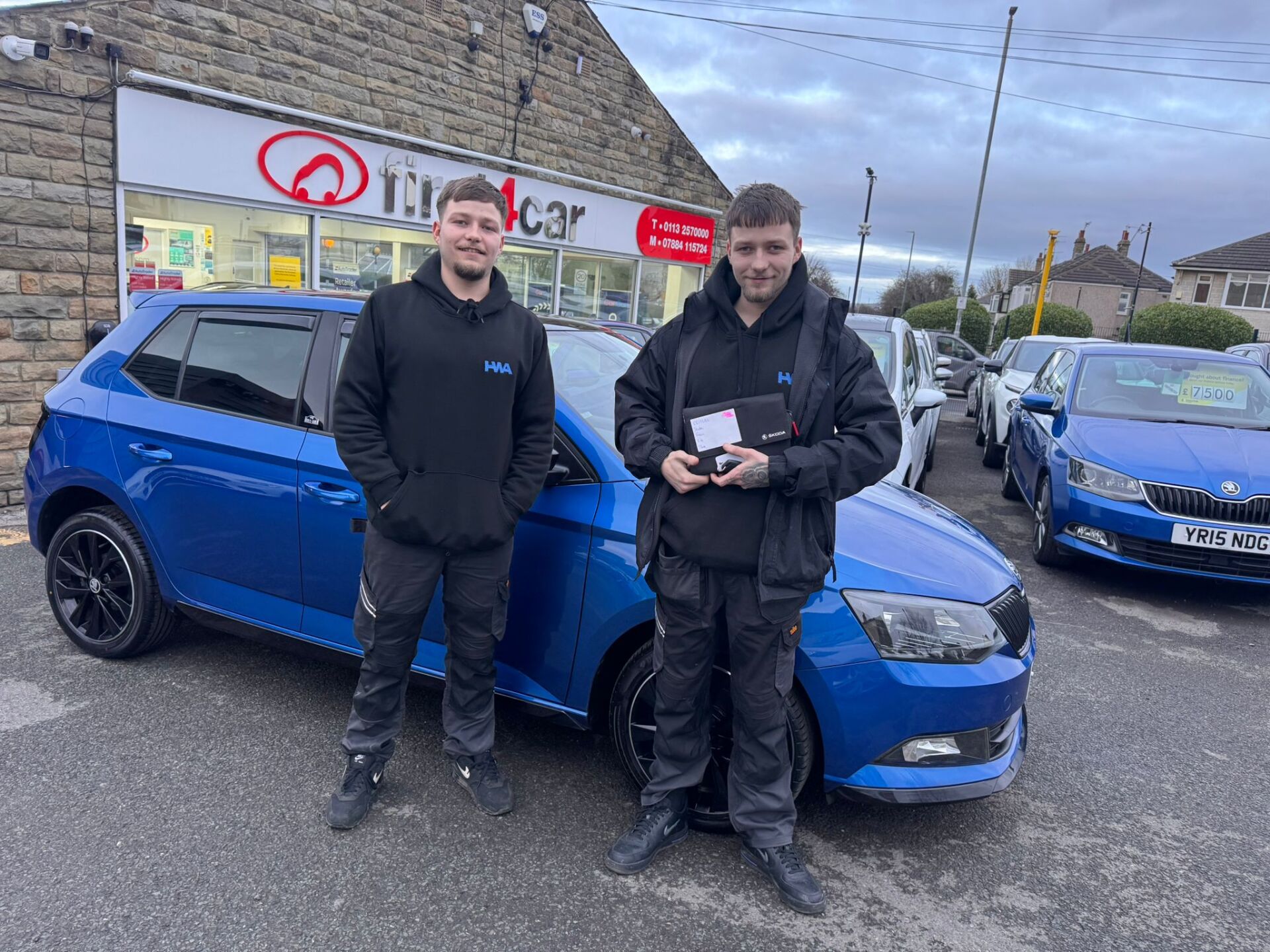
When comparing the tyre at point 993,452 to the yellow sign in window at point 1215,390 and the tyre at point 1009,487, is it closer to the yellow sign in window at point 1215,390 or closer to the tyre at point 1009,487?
the tyre at point 1009,487

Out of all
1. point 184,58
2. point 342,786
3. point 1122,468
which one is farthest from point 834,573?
point 184,58

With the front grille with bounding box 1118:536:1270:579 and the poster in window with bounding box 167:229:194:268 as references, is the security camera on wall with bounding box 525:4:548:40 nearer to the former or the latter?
the poster in window with bounding box 167:229:194:268

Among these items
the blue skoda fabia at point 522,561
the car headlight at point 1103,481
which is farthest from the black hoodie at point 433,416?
the car headlight at point 1103,481

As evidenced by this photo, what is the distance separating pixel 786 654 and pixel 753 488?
49 centimetres

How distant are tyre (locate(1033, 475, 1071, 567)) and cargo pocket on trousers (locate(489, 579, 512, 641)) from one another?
13.9 ft

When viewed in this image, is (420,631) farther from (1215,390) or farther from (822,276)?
(822,276)

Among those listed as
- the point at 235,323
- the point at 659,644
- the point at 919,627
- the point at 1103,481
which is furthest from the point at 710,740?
the point at 1103,481

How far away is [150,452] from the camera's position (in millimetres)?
3443

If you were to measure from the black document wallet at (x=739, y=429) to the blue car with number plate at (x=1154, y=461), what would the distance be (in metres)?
3.78

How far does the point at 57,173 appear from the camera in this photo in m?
6.38

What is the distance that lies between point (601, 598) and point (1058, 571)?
4496 millimetres

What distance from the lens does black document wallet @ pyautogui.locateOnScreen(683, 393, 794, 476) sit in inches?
91.4

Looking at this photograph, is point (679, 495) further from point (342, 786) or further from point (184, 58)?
point (184, 58)

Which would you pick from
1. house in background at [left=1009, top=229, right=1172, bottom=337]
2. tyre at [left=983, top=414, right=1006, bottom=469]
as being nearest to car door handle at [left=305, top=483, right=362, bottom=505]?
tyre at [left=983, top=414, right=1006, bottom=469]
